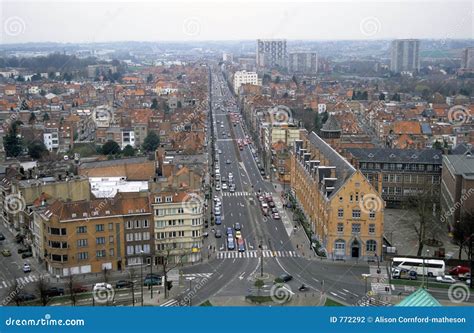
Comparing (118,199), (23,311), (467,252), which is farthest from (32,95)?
(23,311)

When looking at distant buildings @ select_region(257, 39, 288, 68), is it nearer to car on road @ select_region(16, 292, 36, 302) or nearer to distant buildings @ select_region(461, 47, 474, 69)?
distant buildings @ select_region(461, 47, 474, 69)

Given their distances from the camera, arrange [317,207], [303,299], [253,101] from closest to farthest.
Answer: [303,299]
[317,207]
[253,101]

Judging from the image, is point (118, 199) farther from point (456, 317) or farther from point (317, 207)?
point (456, 317)

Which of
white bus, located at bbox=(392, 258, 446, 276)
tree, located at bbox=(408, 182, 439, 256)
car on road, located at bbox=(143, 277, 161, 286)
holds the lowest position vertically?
car on road, located at bbox=(143, 277, 161, 286)

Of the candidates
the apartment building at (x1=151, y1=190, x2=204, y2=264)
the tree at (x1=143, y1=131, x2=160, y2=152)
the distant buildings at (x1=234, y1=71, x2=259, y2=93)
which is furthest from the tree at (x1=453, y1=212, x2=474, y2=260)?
the distant buildings at (x1=234, y1=71, x2=259, y2=93)

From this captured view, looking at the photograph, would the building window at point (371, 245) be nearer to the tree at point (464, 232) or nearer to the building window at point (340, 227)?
the building window at point (340, 227)

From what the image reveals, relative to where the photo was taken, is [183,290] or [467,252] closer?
[183,290]

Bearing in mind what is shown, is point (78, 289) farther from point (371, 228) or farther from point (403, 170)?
point (403, 170)

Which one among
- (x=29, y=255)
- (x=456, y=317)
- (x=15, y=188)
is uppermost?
(x=456, y=317)
